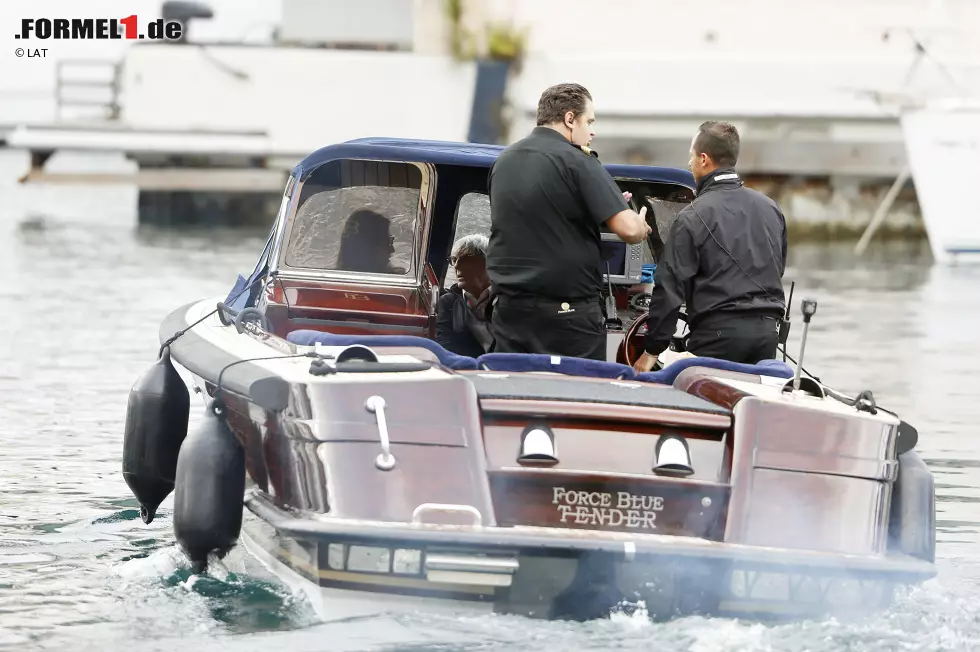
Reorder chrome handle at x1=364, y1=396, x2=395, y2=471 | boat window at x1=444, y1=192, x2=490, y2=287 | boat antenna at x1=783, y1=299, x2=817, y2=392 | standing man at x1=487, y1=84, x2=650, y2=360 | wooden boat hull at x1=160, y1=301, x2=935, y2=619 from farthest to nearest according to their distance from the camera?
boat window at x1=444, y1=192, x2=490, y2=287 < standing man at x1=487, y1=84, x2=650, y2=360 < boat antenna at x1=783, y1=299, x2=817, y2=392 < chrome handle at x1=364, y1=396, x2=395, y2=471 < wooden boat hull at x1=160, y1=301, x2=935, y2=619

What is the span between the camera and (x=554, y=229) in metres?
6.15

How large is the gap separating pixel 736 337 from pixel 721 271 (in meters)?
0.24

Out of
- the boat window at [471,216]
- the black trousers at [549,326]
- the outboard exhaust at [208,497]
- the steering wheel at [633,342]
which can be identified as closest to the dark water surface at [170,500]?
the outboard exhaust at [208,497]

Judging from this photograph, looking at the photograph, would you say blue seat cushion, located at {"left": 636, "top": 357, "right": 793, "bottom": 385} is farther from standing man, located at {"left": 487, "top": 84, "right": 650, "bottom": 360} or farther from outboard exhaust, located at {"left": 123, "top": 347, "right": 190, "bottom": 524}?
outboard exhaust, located at {"left": 123, "top": 347, "right": 190, "bottom": 524}

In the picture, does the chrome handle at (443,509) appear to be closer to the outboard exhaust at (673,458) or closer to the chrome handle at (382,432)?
the chrome handle at (382,432)

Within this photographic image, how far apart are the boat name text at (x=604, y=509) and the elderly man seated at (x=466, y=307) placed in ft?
5.97

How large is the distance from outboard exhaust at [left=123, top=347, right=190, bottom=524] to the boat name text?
2.19m

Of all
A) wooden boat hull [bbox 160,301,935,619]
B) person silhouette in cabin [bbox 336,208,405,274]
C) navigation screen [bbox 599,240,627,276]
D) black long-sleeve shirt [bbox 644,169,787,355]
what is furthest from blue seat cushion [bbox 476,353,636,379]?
person silhouette in cabin [bbox 336,208,405,274]

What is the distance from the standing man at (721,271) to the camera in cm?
637

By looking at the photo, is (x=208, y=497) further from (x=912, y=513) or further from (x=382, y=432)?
(x=912, y=513)

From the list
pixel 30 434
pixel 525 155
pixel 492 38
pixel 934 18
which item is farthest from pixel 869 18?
pixel 525 155

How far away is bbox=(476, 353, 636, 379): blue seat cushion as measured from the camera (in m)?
5.94

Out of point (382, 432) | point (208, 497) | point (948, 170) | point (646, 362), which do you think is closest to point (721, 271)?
point (646, 362)

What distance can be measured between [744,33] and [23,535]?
20.1m
